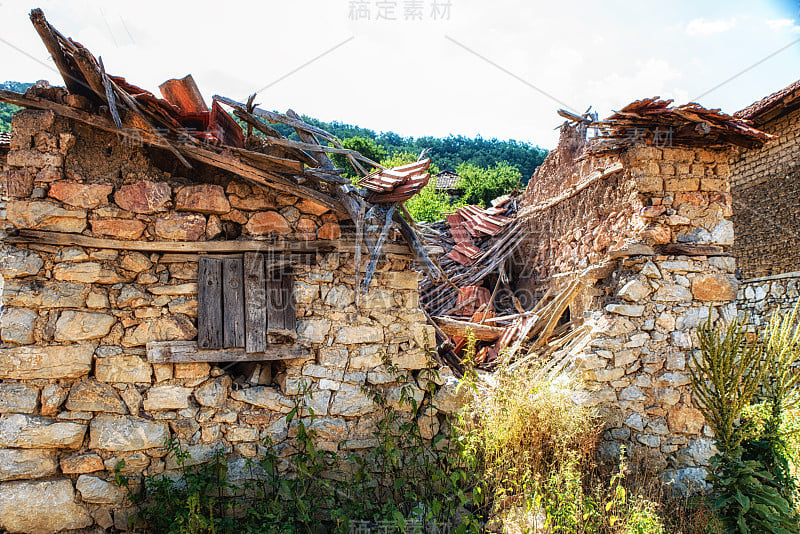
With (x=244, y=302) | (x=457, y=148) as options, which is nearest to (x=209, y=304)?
(x=244, y=302)

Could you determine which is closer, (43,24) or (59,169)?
(43,24)

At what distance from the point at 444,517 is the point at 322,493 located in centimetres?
107

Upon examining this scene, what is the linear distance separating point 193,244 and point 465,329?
413cm

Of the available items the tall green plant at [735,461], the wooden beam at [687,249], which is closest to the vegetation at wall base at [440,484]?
the tall green plant at [735,461]

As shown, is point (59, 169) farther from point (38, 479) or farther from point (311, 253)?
point (38, 479)

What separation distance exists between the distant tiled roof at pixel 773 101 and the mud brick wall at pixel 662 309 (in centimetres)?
536

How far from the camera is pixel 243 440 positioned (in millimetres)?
4090

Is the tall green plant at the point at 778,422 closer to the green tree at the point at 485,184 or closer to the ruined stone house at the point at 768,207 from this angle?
the ruined stone house at the point at 768,207

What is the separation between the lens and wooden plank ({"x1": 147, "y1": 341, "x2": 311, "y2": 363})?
391 cm

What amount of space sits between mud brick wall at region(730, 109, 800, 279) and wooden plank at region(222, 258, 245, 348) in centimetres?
1035

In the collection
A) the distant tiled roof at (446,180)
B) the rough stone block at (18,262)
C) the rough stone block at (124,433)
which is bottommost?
the rough stone block at (124,433)

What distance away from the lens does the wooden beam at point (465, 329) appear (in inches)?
269

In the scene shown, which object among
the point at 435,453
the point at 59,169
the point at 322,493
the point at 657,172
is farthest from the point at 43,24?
the point at 657,172

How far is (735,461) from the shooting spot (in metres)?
3.79
